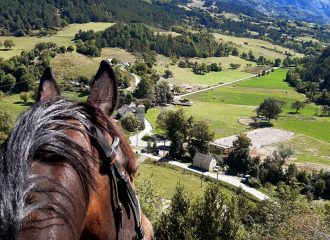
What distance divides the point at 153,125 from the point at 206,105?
2896 cm

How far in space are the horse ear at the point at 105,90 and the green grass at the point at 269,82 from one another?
397ft

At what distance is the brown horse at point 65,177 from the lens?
48.5 inches

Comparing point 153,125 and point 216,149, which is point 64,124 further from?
point 153,125

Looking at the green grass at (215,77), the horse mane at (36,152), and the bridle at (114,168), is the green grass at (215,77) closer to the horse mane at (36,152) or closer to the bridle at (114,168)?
the bridle at (114,168)

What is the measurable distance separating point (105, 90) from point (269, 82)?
135m

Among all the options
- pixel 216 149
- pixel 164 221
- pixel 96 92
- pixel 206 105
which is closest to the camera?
pixel 96 92

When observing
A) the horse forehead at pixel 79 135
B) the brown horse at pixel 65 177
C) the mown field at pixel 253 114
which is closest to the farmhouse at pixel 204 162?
the mown field at pixel 253 114

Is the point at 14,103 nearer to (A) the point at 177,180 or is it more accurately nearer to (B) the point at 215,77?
(A) the point at 177,180

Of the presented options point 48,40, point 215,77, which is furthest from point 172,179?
point 48,40

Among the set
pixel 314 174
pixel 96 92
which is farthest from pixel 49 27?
pixel 96 92

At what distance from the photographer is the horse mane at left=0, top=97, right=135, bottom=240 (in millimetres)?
1198

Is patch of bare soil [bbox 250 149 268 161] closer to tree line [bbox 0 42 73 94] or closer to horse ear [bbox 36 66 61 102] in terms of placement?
horse ear [bbox 36 66 61 102]

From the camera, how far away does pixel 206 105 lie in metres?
80.8

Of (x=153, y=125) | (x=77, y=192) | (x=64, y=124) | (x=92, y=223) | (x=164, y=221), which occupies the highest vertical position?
(x=64, y=124)
